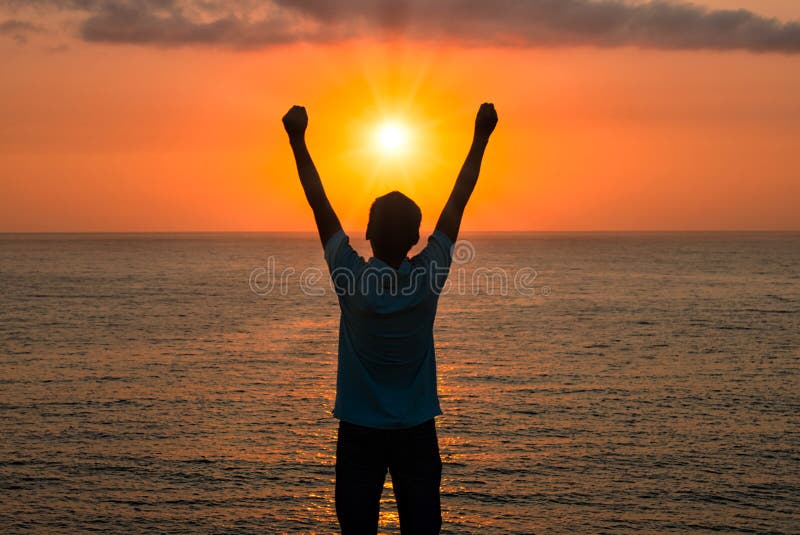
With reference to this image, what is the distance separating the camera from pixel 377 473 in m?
3.65

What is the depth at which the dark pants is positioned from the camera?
3604 millimetres

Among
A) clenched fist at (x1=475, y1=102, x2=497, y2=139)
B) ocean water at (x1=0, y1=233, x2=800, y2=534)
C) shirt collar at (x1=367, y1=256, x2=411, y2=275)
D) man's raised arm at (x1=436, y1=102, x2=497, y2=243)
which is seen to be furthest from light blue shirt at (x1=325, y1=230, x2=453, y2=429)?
ocean water at (x1=0, y1=233, x2=800, y2=534)

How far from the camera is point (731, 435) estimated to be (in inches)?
935

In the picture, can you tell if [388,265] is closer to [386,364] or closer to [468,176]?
[386,364]

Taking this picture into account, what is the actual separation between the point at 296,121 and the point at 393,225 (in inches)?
25.5

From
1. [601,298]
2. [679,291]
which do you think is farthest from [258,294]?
[679,291]

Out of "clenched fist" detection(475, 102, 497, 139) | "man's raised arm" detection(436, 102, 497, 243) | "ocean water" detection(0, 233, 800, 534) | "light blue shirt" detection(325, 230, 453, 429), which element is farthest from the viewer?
"ocean water" detection(0, 233, 800, 534)

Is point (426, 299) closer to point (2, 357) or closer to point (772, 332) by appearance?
point (2, 357)

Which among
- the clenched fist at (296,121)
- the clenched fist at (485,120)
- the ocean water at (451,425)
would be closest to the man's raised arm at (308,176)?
the clenched fist at (296,121)

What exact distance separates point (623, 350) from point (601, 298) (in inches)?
1481

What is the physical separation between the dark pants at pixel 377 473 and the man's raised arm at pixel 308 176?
89 centimetres

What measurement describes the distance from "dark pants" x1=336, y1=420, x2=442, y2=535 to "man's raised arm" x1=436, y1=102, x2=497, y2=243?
93 centimetres

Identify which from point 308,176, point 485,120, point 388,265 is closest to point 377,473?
point 388,265

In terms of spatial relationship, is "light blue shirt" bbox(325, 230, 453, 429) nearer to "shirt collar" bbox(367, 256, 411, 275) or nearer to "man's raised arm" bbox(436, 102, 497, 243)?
"shirt collar" bbox(367, 256, 411, 275)
